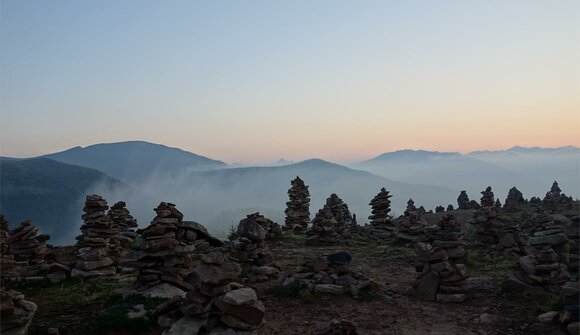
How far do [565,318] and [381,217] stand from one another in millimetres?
24984

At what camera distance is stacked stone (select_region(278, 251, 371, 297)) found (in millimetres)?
14320

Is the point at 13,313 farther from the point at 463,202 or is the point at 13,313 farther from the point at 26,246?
the point at 463,202

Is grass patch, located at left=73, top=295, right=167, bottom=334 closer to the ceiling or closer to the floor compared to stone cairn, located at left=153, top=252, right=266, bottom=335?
closer to the floor

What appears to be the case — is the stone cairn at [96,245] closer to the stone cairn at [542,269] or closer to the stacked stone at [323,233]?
the stacked stone at [323,233]

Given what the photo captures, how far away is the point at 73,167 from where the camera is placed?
A: 584 ft

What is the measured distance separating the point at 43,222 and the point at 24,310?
136782 millimetres

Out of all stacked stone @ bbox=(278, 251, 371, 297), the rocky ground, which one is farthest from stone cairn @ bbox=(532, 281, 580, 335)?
stacked stone @ bbox=(278, 251, 371, 297)

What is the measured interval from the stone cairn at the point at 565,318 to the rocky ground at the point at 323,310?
2.41 ft

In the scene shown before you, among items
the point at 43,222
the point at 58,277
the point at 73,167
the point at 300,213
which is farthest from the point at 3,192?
the point at 58,277

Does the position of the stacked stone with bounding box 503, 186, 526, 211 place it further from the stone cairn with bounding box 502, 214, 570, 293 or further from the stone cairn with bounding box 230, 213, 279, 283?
the stone cairn with bounding box 230, 213, 279, 283

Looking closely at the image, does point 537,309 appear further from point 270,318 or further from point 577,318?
point 270,318

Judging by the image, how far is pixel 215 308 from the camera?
9578 mm

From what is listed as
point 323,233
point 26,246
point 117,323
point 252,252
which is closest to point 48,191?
point 26,246

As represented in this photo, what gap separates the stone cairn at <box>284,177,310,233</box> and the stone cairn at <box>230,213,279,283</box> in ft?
64.0
